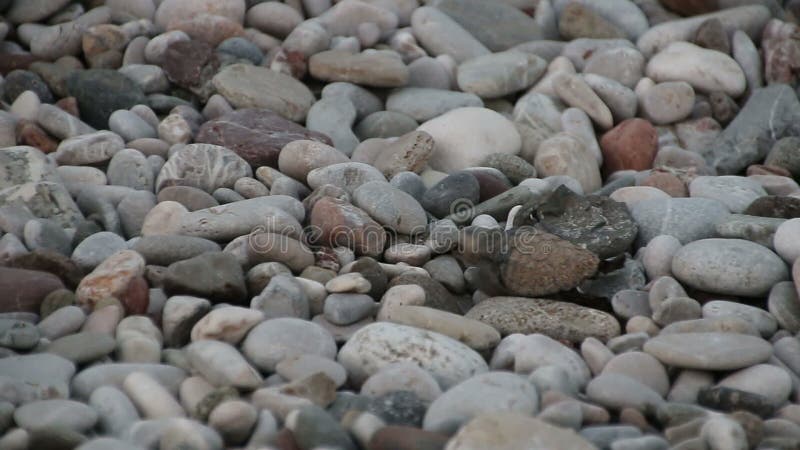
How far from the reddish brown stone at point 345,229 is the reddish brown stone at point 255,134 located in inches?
25.1

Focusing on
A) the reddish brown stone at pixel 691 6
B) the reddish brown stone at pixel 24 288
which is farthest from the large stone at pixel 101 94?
the reddish brown stone at pixel 691 6

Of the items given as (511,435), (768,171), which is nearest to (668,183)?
(768,171)

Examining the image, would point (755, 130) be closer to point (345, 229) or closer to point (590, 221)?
point (590, 221)

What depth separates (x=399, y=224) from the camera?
356 centimetres

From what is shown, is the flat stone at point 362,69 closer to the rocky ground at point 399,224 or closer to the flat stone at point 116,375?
the rocky ground at point 399,224

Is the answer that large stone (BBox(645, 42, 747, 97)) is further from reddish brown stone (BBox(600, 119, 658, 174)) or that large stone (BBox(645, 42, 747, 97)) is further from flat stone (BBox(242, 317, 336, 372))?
flat stone (BBox(242, 317, 336, 372))

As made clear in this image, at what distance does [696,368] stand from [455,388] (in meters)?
0.72

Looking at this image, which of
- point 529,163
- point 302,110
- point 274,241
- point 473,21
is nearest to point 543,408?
point 274,241

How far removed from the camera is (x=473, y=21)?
531 cm

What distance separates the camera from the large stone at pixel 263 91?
175 inches

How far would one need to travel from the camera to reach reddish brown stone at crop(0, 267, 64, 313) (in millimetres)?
2934

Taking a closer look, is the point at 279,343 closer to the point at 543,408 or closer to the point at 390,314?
the point at 390,314

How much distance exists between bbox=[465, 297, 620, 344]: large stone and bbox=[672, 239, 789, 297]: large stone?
13.3 inches

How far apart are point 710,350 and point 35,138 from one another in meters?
2.78
